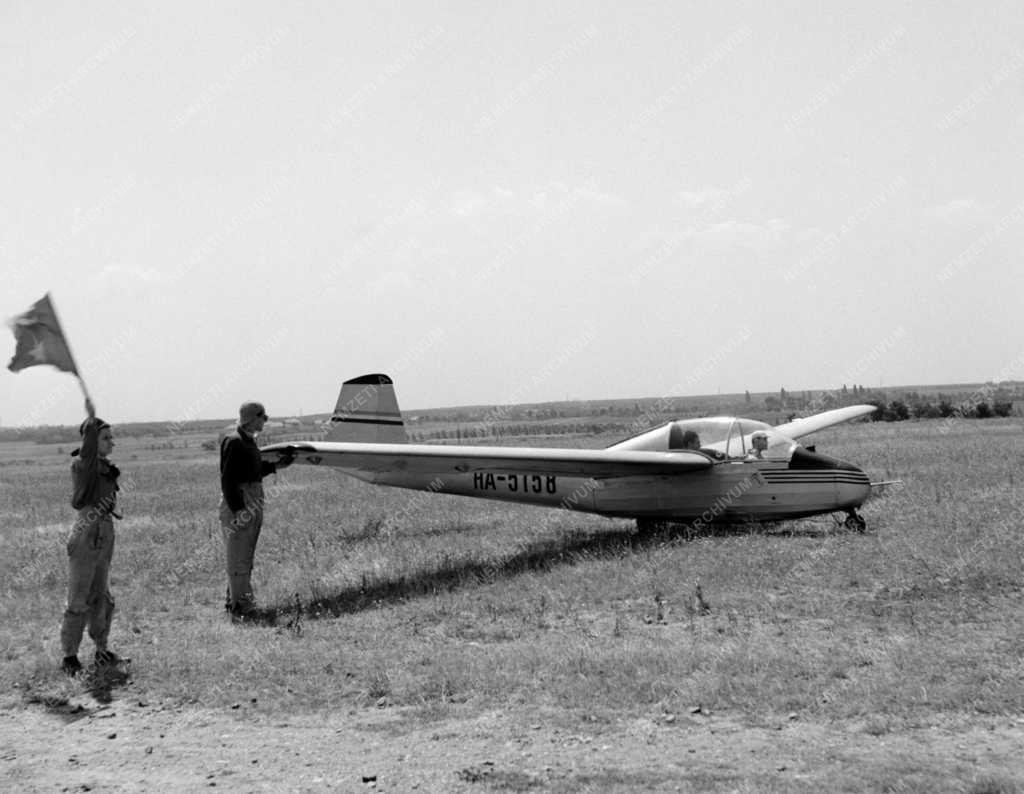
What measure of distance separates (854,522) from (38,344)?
1092cm

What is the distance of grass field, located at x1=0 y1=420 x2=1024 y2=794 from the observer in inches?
242

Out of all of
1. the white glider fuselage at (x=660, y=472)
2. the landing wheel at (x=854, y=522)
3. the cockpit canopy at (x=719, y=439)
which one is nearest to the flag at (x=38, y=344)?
the white glider fuselage at (x=660, y=472)

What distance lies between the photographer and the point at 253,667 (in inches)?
295

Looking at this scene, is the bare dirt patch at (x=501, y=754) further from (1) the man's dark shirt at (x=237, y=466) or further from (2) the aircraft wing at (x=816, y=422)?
(2) the aircraft wing at (x=816, y=422)

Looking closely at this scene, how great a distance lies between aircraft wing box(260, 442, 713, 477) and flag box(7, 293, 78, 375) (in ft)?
15.1

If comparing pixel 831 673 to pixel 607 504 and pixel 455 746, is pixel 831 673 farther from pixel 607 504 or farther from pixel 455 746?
pixel 607 504

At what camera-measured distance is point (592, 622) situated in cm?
877

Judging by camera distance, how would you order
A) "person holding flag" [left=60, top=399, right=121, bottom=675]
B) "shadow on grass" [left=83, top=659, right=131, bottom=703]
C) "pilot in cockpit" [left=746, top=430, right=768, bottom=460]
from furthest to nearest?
1. "pilot in cockpit" [left=746, top=430, right=768, bottom=460]
2. "person holding flag" [left=60, top=399, right=121, bottom=675]
3. "shadow on grass" [left=83, top=659, right=131, bottom=703]

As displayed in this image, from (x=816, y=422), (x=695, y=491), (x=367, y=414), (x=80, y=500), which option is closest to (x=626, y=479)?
(x=695, y=491)

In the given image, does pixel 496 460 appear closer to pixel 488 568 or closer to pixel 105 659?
pixel 488 568

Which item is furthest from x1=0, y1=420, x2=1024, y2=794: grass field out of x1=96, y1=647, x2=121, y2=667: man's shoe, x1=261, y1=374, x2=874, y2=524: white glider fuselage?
x1=261, y1=374, x2=874, y2=524: white glider fuselage

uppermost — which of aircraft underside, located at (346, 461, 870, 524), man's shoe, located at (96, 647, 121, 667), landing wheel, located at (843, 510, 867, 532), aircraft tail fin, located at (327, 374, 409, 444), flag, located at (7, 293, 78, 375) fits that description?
flag, located at (7, 293, 78, 375)

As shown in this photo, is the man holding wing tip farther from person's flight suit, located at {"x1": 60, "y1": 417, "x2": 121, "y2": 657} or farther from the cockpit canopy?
the cockpit canopy

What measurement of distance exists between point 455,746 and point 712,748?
1596 mm
